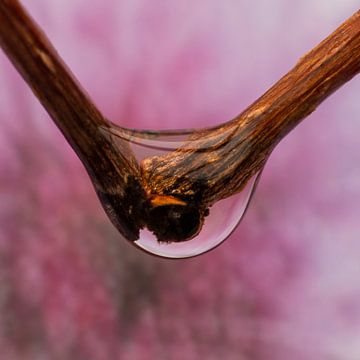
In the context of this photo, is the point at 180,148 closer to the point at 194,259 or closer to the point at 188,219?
the point at 188,219

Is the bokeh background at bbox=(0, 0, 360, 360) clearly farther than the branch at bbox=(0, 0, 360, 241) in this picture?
Yes

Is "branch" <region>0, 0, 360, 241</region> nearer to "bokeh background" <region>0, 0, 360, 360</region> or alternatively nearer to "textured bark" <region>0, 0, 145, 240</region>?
"textured bark" <region>0, 0, 145, 240</region>

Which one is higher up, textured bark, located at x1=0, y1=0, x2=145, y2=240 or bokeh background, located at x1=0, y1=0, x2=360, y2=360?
bokeh background, located at x1=0, y1=0, x2=360, y2=360

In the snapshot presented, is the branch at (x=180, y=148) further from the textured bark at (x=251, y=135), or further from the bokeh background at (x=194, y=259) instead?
the bokeh background at (x=194, y=259)

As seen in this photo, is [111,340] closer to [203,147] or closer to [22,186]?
[22,186]

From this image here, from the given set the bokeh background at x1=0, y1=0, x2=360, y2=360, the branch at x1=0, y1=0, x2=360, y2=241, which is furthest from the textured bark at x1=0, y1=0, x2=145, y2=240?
the bokeh background at x1=0, y1=0, x2=360, y2=360

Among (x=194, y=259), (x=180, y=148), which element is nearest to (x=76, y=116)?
(x=180, y=148)

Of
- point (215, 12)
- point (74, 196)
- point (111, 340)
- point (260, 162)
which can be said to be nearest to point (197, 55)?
point (215, 12)
